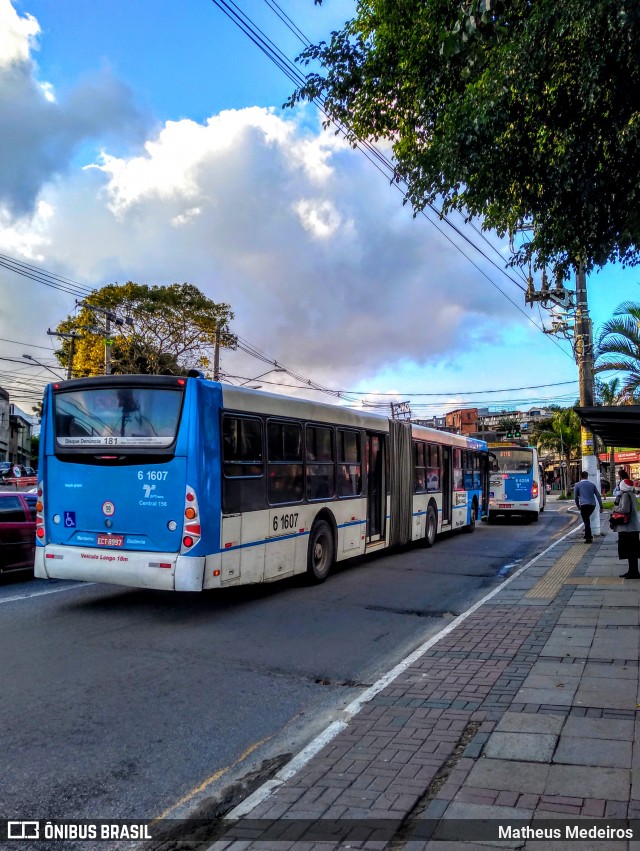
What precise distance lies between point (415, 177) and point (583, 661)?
5.72m

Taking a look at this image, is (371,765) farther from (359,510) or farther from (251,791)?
(359,510)

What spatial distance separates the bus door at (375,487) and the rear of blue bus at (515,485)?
12.5 meters

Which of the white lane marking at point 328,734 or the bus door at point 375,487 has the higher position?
the bus door at point 375,487

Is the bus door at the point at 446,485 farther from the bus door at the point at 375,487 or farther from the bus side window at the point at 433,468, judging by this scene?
the bus door at the point at 375,487

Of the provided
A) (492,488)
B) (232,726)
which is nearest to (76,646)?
(232,726)

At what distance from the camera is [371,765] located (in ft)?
14.4

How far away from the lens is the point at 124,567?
8.57 meters

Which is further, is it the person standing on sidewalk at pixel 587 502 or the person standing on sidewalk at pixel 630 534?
the person standing on sidewalk at pixel 587 502

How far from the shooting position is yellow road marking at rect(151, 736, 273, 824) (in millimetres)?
4000

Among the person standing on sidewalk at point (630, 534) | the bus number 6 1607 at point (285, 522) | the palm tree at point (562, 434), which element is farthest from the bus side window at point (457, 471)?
the palm tree at point (562, 434)

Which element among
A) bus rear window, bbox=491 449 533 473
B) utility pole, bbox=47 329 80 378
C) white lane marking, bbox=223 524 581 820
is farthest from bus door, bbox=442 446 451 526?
utility pole, bbox=47 329 80 378

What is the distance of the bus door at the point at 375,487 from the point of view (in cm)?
1389

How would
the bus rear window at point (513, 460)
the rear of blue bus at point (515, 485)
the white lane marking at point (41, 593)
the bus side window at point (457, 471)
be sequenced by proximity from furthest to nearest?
1. the bus rear window at point (513, 460)
2. the rear of blue bus at point (515, 485)
3. the bus side window at point (457, 471)
4. the white lane marking at point (41, 593)

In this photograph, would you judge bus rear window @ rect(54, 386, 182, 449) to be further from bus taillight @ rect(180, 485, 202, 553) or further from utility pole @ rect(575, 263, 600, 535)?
utility pole @ rect(575, 263, 600, 535)
